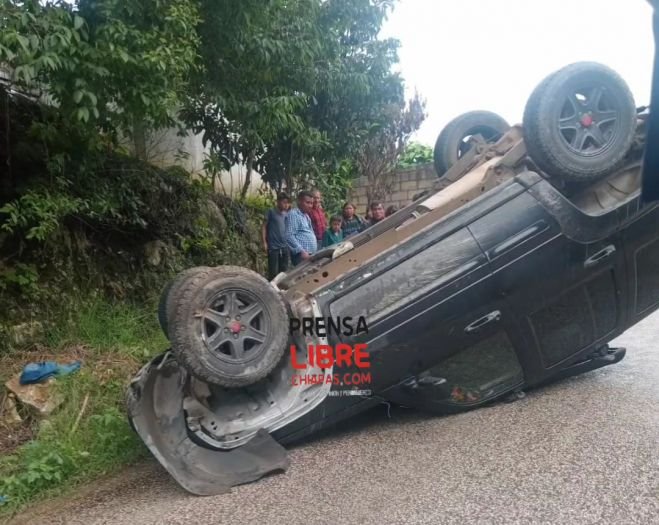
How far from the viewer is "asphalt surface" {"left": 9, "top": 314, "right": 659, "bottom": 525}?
94.0 inches

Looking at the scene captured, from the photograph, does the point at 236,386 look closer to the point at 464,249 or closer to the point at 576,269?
the point at 464,249

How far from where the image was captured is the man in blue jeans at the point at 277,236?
6.33 metres

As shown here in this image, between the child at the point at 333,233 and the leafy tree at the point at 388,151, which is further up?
the leafy tree at the point at 388,151

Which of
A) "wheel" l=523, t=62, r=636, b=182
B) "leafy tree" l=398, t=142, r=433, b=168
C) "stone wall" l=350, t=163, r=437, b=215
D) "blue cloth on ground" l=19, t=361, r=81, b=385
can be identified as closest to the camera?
"wheel" l=523, t=62, r=636, b=182

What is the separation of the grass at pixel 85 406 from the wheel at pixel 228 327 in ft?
3.27

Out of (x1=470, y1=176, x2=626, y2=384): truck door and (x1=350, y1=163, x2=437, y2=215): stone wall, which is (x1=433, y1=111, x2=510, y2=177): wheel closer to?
(x1=470, y1=176, x2=626, y2=384): truck door

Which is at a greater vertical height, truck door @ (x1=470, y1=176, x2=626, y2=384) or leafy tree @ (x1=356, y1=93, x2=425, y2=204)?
leafy tree @ (x1=356, y1=93, x2=425, y2=204)

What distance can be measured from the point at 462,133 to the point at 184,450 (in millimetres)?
3350

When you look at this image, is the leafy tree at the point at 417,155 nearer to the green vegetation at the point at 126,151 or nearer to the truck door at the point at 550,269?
the green vegetation at the point at 126,151

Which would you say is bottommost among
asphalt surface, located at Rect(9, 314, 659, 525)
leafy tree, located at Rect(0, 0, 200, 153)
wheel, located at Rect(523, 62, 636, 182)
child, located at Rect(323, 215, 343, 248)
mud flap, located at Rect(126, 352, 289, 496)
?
asphalt surface, located at Rect(9, 314, 659, 525)

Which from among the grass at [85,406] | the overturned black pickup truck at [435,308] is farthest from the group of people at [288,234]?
the overturned black pickup truck at [435,308]

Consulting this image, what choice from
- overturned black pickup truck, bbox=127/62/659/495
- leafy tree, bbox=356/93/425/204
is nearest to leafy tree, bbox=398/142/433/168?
leafy tree, bbox=356/93/425/204

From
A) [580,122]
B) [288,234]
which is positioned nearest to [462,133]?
[580,122]

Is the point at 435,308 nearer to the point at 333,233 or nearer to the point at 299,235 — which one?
the point at 299,235
